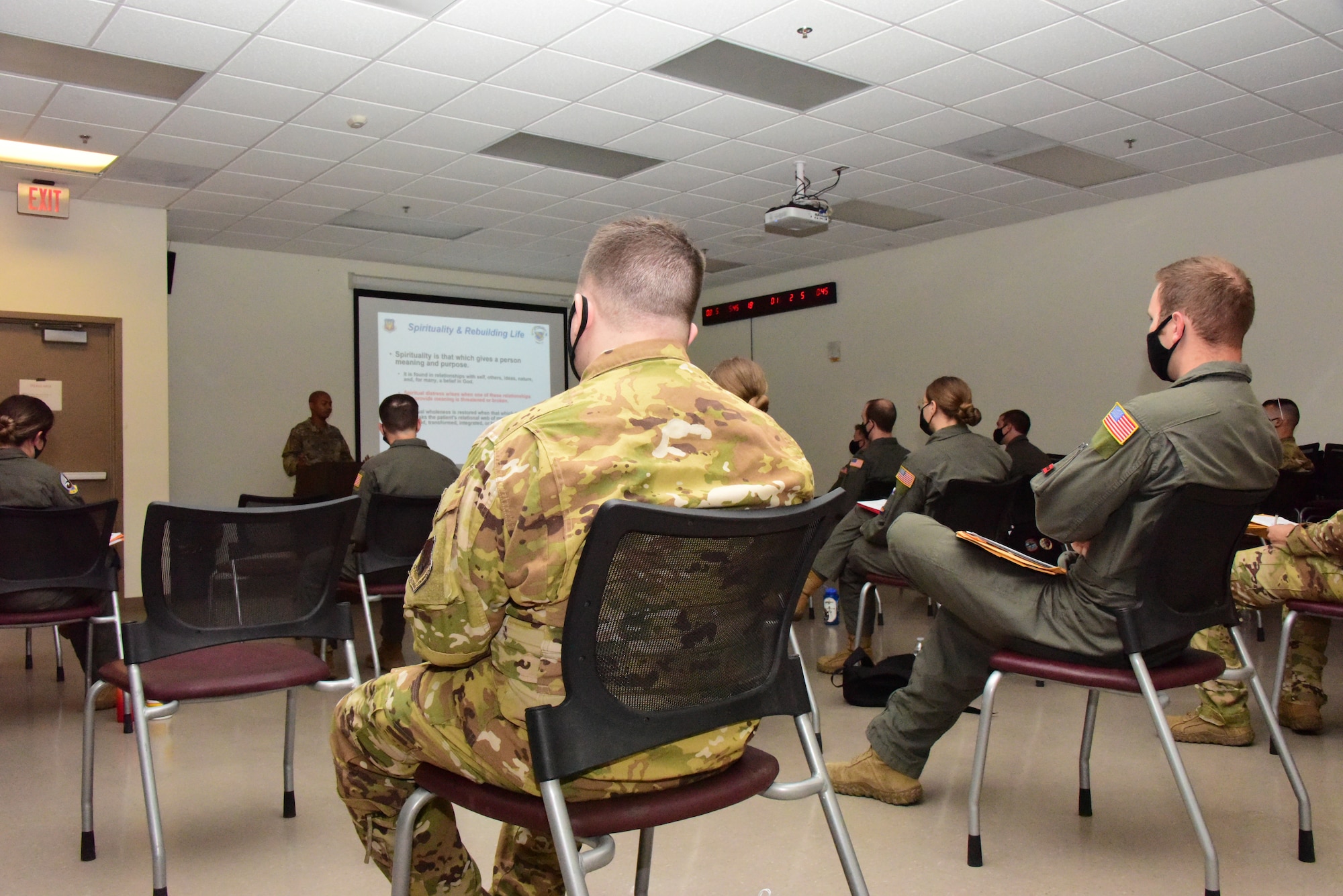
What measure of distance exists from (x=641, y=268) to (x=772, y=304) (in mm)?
8399

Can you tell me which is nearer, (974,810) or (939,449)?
(974,810)

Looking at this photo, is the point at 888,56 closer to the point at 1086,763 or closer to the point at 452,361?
the point at 1086,763

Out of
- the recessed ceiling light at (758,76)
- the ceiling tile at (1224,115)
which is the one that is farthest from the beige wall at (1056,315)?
the recessed ceiling light at (758,76)

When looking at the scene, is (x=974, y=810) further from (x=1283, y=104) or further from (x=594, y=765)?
(x=1283, y=104)

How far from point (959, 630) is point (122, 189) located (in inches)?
243

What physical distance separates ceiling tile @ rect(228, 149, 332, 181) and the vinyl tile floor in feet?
11.4

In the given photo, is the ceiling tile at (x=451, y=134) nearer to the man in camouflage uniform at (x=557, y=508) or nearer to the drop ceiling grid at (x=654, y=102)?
the drop ceiling grid at (x=654, y=102)

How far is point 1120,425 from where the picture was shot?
1907mm

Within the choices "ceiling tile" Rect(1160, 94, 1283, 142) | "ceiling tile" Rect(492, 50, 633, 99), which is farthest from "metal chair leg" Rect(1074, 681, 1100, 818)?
"ceiling tile" Rect(1160, 94, 1283, 142)

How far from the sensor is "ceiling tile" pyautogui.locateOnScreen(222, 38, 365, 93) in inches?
165

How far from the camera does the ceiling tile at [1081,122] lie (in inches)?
201

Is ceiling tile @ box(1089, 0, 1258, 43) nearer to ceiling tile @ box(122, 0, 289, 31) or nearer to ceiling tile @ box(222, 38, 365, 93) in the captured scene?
ceiling tile @ box(222, 38, 365, 93)

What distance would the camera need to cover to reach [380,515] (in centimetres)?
375

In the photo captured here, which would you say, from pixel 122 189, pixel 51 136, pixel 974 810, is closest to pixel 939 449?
pixel 974 810
